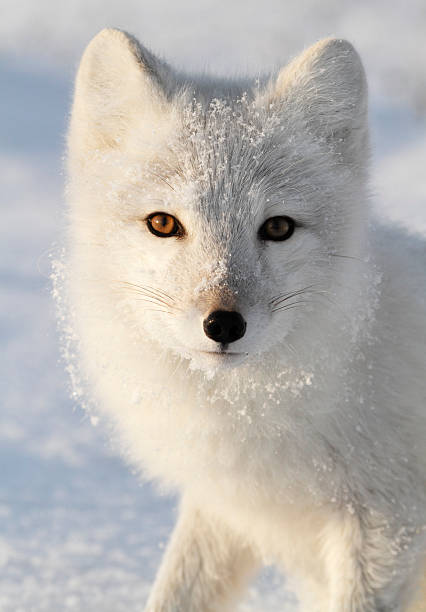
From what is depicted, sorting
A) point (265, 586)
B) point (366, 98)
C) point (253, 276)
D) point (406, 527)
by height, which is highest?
Result: point (366, 98)

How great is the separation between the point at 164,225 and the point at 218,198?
8.6 inches

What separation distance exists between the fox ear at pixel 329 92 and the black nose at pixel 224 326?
3.25 ft

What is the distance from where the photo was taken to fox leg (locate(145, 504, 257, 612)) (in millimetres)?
3432

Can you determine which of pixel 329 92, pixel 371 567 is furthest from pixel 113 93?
pixel 371 567

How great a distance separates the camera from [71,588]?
5.38m

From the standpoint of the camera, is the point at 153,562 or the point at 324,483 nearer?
the point at 324,483

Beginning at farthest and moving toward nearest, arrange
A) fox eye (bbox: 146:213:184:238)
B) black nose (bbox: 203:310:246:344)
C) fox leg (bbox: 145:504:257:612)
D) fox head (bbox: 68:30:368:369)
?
fox leg (bbox: 145:504:257:612) < fox eye (bbox: 146:213:184:238) < fox head (bbox: 68:30:368:369) < black nose (bbox: 203:310:246:344)

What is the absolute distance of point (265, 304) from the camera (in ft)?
8.02

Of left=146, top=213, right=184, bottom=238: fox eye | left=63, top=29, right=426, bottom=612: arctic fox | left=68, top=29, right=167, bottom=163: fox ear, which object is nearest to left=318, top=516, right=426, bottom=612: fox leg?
left=63, top=29, right=426, bottom=612: arctic fox

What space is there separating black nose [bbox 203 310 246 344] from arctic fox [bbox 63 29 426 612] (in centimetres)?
12

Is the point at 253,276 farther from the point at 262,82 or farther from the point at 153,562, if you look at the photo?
the point at 153,562

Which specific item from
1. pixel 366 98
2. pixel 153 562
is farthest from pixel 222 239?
pixel 153 562

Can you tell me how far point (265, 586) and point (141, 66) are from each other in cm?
339

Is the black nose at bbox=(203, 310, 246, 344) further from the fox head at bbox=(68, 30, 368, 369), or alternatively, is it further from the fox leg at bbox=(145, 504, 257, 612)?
the fox leg at bbox=(145, 504, 257, 612)
